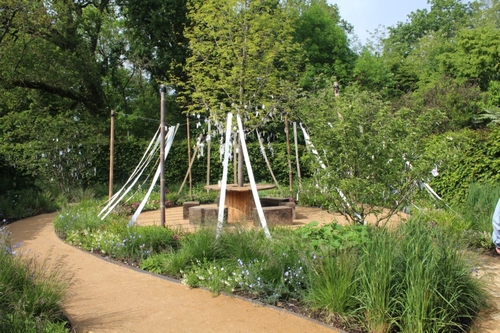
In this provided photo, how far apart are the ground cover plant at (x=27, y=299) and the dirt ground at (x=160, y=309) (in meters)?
0.29

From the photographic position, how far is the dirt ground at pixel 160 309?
12.8 ft

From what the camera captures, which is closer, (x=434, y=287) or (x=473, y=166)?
(x=434, y=287)

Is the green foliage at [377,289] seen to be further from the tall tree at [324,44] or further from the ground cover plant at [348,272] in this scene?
the tall tree at [324,44]

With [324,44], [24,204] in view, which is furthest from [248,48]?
[324,44]

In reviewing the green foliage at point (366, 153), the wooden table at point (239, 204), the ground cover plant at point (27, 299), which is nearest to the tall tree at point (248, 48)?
the wooden table at point (239, 204)

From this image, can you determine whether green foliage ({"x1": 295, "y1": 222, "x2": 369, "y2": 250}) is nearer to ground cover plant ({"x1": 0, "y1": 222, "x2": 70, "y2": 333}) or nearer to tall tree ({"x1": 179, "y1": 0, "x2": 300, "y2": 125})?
ground cover plant ({"x1": 0, "y1": 222, "x2": 70, "y2": 333})

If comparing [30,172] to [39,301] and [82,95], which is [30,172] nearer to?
[82,95]

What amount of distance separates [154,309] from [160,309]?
0.20 feet

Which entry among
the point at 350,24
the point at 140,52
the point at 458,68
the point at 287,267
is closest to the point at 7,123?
the point at 140,52

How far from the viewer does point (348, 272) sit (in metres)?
3.99

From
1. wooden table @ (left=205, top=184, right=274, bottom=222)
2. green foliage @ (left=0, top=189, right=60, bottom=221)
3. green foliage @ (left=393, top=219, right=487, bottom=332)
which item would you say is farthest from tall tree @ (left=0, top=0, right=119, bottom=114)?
green foliage @ (left=393, top=219, right=487, bottom=332)

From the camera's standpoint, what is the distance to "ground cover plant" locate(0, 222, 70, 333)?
335 centimetres

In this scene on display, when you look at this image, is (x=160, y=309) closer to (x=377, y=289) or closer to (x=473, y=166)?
(x=377, y=289)

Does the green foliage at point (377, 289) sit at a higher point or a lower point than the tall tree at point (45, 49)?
lower
